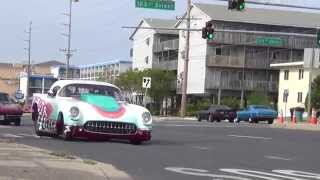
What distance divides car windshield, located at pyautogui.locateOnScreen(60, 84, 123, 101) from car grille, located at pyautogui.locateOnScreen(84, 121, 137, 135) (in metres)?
1.39

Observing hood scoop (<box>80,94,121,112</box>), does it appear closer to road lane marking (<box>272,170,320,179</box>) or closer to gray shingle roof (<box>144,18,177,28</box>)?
road lane marking (<box>272,170,320,179</box>)

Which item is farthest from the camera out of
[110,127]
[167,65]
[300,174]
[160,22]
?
[160,22]

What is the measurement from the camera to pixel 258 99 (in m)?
78.8

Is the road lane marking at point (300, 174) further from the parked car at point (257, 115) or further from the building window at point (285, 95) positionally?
the building window at point (285, 95)

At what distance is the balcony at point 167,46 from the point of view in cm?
9675

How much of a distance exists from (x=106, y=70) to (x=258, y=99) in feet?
162

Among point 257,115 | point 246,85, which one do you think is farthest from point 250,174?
point 246,85

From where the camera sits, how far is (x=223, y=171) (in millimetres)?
13555

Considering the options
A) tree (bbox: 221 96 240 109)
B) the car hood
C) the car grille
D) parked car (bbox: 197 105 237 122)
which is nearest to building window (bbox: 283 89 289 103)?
tree (bbox: 221 96 240 109)

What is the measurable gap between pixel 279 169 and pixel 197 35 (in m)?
76.2

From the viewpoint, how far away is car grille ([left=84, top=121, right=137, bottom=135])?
18.4 meters

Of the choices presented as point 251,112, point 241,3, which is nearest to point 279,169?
point 241,3

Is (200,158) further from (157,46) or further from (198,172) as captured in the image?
(157,46)

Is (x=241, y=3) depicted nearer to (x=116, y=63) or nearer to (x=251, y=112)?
(x=251, y=112)
